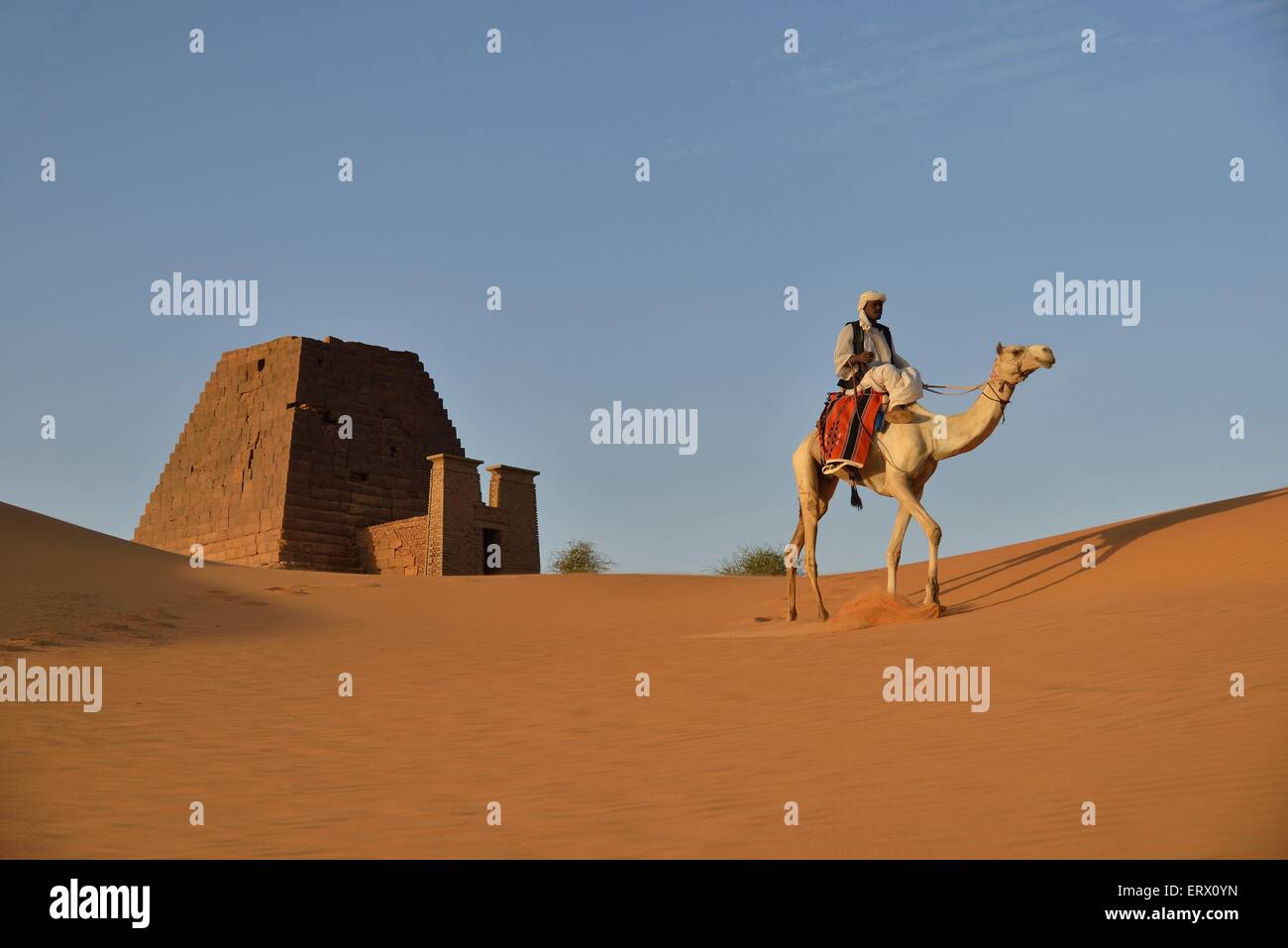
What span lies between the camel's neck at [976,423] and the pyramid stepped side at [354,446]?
2480 centimetres

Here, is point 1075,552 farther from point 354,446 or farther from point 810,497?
point 354,446

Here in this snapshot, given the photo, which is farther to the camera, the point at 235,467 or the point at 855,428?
the point at 235,467

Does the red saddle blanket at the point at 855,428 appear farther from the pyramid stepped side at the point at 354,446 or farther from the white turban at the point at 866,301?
the pyramid stepped side at the point at 354,446

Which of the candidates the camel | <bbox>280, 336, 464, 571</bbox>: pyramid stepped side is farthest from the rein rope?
<bbox>280, 336, 464, 571</bbox>: pyramid stepped side

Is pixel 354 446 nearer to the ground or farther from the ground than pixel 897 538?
farther from the ground

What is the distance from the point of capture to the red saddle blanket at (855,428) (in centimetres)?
1458

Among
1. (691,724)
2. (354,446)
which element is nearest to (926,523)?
(691,724)

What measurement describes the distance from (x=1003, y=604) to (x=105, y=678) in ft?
30.2

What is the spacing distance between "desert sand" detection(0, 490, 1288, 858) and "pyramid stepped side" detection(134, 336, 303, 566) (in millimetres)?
20091

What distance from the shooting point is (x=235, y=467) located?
40.0 metres

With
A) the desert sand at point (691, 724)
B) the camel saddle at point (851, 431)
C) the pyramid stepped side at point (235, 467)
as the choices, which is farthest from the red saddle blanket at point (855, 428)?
the pyramid stepped side at point (235, 467)

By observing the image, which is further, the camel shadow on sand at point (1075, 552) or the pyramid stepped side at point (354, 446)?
the pyramid stepped side at point (354, 446)

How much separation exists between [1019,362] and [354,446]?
29.2 meters
